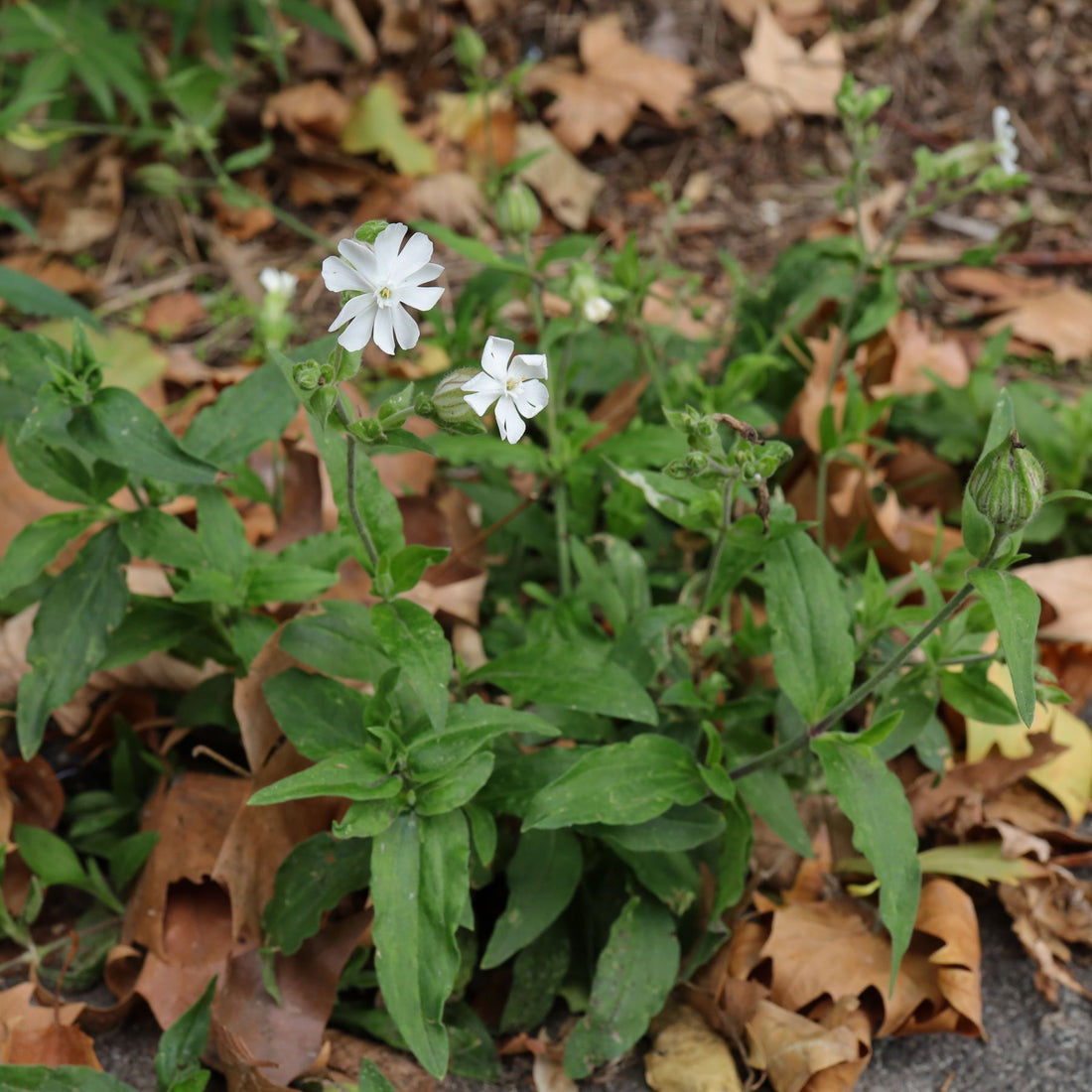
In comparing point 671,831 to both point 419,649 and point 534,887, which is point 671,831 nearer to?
point 534,887

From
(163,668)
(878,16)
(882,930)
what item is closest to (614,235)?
(878,16)

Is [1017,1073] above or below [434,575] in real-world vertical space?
below

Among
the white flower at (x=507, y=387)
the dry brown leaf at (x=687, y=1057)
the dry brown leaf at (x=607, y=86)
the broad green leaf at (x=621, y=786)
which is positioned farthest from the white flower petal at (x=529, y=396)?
the dry brown leaf at (x=607, y=86)

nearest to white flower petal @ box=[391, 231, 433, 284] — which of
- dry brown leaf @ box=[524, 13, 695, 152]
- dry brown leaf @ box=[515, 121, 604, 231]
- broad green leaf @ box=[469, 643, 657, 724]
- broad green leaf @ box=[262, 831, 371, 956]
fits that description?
broad green leaf @ box=[469, 643, 657, 724]

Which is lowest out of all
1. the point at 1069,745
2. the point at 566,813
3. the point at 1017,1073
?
the point at 1017,1073

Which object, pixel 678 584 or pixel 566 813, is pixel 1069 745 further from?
pixel 566 813

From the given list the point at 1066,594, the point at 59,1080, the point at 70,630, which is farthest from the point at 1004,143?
the point at 59,1080
